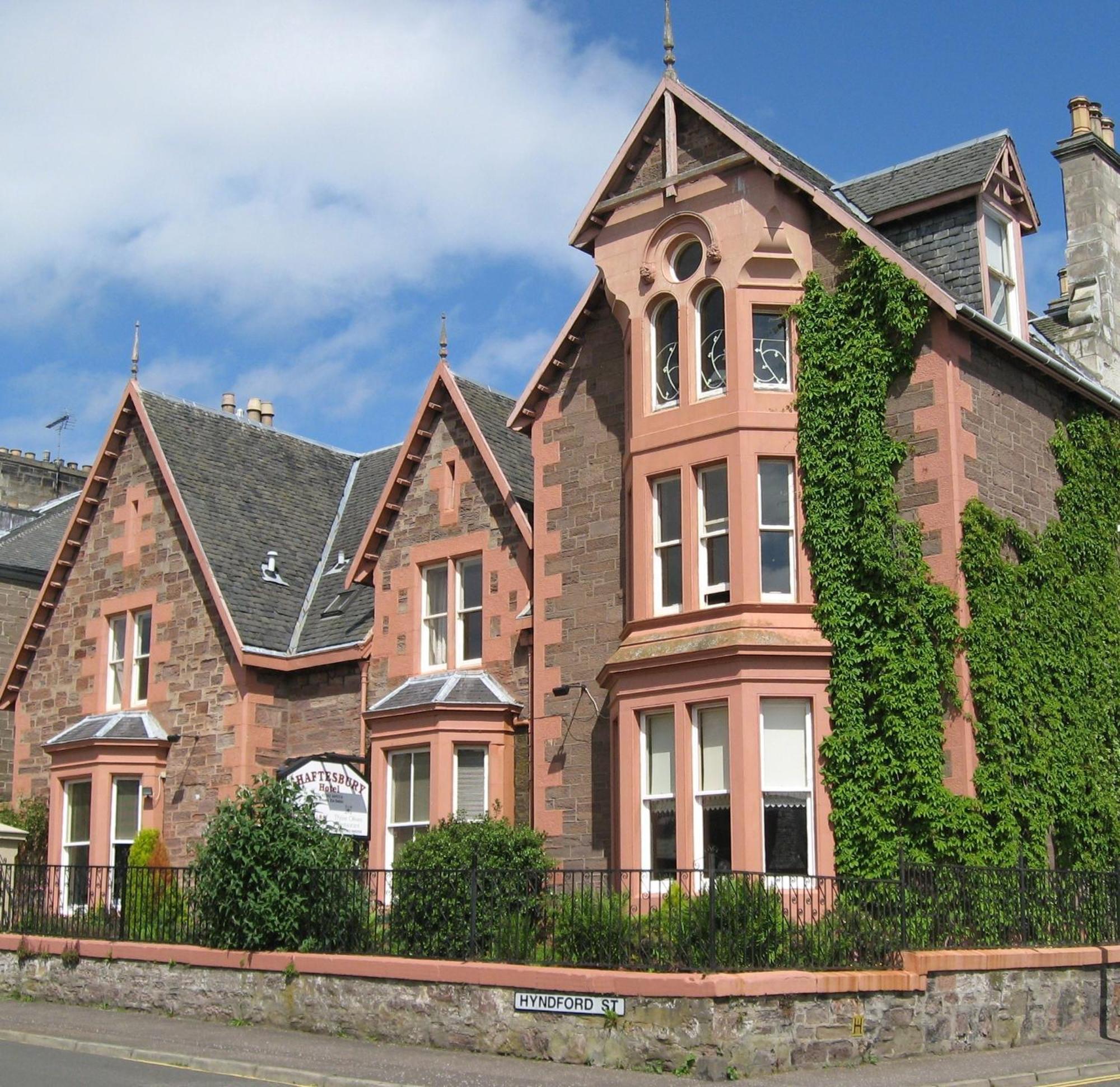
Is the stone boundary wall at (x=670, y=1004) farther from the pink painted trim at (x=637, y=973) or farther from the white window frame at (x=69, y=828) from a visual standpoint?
the white window frame at (x=69, y=828)

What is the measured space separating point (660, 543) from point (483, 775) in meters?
5.02

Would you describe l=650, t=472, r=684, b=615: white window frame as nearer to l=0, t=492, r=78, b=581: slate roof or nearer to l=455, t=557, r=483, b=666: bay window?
l=455, t=557, r=483, b=666: bay window

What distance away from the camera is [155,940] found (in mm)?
21047

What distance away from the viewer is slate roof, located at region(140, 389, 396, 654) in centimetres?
2794

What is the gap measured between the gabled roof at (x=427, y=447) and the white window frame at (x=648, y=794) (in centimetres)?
558

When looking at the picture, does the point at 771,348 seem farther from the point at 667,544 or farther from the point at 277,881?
the point at 277,881

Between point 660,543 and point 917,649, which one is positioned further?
point 660,543

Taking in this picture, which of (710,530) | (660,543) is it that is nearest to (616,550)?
(660,543)

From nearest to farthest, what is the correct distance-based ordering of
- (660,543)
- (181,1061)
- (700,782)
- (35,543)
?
(181,1061) → (700,782) → (660,543) → (35,543)

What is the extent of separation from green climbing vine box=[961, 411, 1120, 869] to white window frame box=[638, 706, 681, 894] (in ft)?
12.5

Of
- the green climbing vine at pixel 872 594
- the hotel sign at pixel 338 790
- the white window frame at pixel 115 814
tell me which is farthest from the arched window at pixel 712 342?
the white window frame at pixel 115 814

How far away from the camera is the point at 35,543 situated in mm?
36094

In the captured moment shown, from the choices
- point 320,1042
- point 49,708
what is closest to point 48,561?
point 49,708

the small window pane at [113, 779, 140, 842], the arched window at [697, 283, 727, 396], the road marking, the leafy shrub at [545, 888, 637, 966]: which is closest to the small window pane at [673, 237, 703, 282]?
the arched window at [697, 283, 727, 396]
